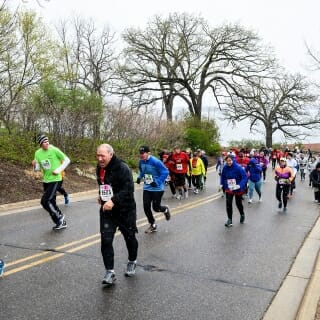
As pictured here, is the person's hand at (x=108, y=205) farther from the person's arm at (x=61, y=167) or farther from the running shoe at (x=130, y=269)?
the person's arm at (x=61, y=167)

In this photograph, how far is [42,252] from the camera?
727 cm

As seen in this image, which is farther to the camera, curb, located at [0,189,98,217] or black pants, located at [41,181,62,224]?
curb, located at [0,189,98,217]

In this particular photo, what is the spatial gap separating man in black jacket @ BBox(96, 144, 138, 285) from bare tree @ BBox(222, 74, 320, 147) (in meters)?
34.7

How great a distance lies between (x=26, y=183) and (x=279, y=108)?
4322 cm

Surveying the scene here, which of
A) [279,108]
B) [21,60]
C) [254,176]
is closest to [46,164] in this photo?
[254,176]

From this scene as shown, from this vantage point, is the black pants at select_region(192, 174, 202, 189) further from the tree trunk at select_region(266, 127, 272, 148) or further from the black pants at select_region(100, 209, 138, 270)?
the tree trunk at select_region(266, 127, 272, 148)

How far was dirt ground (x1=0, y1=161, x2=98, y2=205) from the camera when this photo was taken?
13.4 m

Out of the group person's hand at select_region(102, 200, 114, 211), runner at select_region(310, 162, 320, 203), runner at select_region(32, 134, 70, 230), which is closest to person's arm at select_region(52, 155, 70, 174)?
runner at select_region(32, 134, 70, 230)

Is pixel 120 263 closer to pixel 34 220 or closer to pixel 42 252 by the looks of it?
pixel 42 252

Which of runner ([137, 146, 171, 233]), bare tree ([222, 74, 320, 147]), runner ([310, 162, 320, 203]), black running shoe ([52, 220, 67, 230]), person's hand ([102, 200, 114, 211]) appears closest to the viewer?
person's hand ([102, 200, 114, 211])

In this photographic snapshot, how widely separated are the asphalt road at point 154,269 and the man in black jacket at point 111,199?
1.39ft

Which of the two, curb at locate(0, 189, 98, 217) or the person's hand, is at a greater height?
the person's hand

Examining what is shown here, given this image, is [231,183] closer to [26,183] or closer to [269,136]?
[26,183]

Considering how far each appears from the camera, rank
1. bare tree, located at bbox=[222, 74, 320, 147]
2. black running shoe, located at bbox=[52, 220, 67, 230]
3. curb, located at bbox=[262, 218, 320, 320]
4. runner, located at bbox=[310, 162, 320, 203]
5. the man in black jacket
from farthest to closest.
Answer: bare tree, located at bbox=[222, 74, 320, 147]
runner, located at bbox=[310, 162, 320, 203]
black running shoe, located at bbox=[52, 220, 67, 230]
the man in black jacket
curb, located at bbox=[262, 218, 320, 320]
